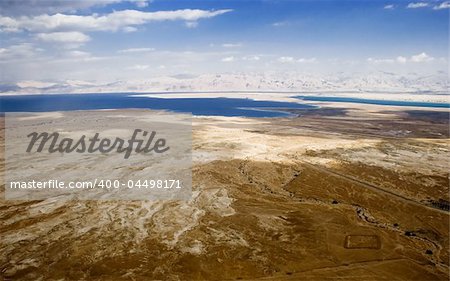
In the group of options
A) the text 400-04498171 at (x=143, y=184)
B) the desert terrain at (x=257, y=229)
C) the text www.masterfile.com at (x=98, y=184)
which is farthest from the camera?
the text 400-04498171 at (x=143, y=184)

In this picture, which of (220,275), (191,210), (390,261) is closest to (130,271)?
(220,275)

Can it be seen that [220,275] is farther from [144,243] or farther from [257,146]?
[257,146]

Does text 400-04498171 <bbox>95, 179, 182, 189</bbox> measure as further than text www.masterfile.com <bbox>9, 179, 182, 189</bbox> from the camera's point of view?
Yes

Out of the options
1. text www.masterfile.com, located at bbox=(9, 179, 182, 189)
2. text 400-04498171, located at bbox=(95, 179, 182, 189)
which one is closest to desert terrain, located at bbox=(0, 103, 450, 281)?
text 400-04498171, located at bbox=(95, 179, 182, 189)

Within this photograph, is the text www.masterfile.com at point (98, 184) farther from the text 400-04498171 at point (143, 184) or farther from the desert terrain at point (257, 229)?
the desert terrain at point (257, 229)

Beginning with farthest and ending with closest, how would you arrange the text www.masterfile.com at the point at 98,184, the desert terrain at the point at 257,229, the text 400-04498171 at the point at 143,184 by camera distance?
the text 400-04498171 at the point at 143,184 < the text www.masterfile.com at the point at 98,184 < the desert terrain at the point at 257,229

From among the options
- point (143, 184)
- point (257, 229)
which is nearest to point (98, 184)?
point (143, 184)

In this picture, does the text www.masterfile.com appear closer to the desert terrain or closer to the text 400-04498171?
the text 400-04498171

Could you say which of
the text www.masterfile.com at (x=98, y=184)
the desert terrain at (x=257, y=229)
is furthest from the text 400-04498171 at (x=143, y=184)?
the desert terrain at (x=257, y=229)

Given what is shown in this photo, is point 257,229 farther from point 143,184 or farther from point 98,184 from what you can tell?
point 98,184
